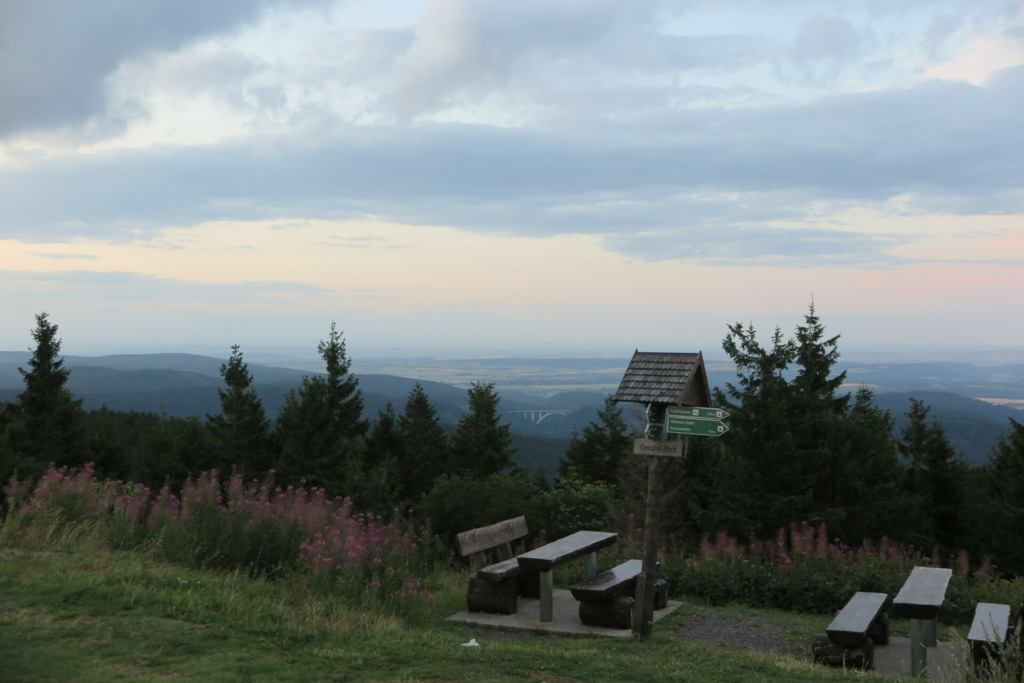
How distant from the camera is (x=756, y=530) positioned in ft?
68.9

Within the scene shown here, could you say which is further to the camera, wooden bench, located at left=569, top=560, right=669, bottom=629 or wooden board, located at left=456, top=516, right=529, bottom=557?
wooden board, located at left=456, top=516, right=529, bottom=557

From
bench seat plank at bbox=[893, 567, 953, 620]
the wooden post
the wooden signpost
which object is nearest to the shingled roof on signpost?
the wooden signpost

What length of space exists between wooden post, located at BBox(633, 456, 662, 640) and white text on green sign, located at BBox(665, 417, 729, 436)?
18.3 inches

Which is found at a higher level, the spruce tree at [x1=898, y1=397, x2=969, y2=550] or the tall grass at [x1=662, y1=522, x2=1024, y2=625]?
the tall grass at [x1=662, y1=522, x2=1024, y2=625]

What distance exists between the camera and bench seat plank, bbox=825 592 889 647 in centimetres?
710

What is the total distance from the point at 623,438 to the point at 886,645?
4316 cm

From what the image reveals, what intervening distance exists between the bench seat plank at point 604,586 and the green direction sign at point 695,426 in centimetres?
179

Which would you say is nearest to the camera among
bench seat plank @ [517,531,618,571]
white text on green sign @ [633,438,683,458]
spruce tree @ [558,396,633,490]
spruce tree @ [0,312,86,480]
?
white text on green sign @ [633,438,683,458]

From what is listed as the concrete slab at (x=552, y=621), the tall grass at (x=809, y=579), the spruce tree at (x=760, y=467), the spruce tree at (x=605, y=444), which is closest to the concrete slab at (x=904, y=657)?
the tall grass at (x=809, y=579)

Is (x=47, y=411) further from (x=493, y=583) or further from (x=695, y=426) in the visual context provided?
(x=695, y=426)

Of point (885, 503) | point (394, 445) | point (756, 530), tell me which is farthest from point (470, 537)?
point (394, 445)

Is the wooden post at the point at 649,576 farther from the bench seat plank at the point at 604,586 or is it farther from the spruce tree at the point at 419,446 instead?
the spruce tree at the point at 419,446

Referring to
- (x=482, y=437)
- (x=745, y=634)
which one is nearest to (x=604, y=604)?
(x=745, y=634)

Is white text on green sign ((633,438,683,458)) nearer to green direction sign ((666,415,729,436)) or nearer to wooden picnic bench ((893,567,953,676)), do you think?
green direction sign ((666,415,729,436))
